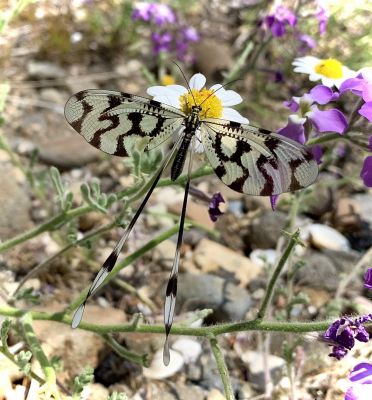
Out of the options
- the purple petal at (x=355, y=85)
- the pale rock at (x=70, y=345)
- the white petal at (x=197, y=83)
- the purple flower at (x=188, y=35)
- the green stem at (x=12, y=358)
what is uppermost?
the purple petal at (x=355, y=85)

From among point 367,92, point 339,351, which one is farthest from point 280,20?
point 339,351

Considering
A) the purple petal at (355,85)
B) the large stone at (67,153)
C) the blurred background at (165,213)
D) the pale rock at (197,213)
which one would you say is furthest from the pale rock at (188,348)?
the large stone at (67,153)

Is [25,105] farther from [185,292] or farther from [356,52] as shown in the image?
[356,52]

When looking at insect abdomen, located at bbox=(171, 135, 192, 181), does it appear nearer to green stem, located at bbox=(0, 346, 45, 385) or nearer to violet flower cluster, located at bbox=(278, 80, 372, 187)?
violet flower cluster, located at bbox=(278, 80, 372, 187)

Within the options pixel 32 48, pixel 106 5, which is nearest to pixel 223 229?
pixel 32 48

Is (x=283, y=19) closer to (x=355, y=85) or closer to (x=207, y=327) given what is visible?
(x=355, y=85)

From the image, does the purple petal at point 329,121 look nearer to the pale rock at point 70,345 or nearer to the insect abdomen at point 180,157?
the insect abdomen at point 180,157
